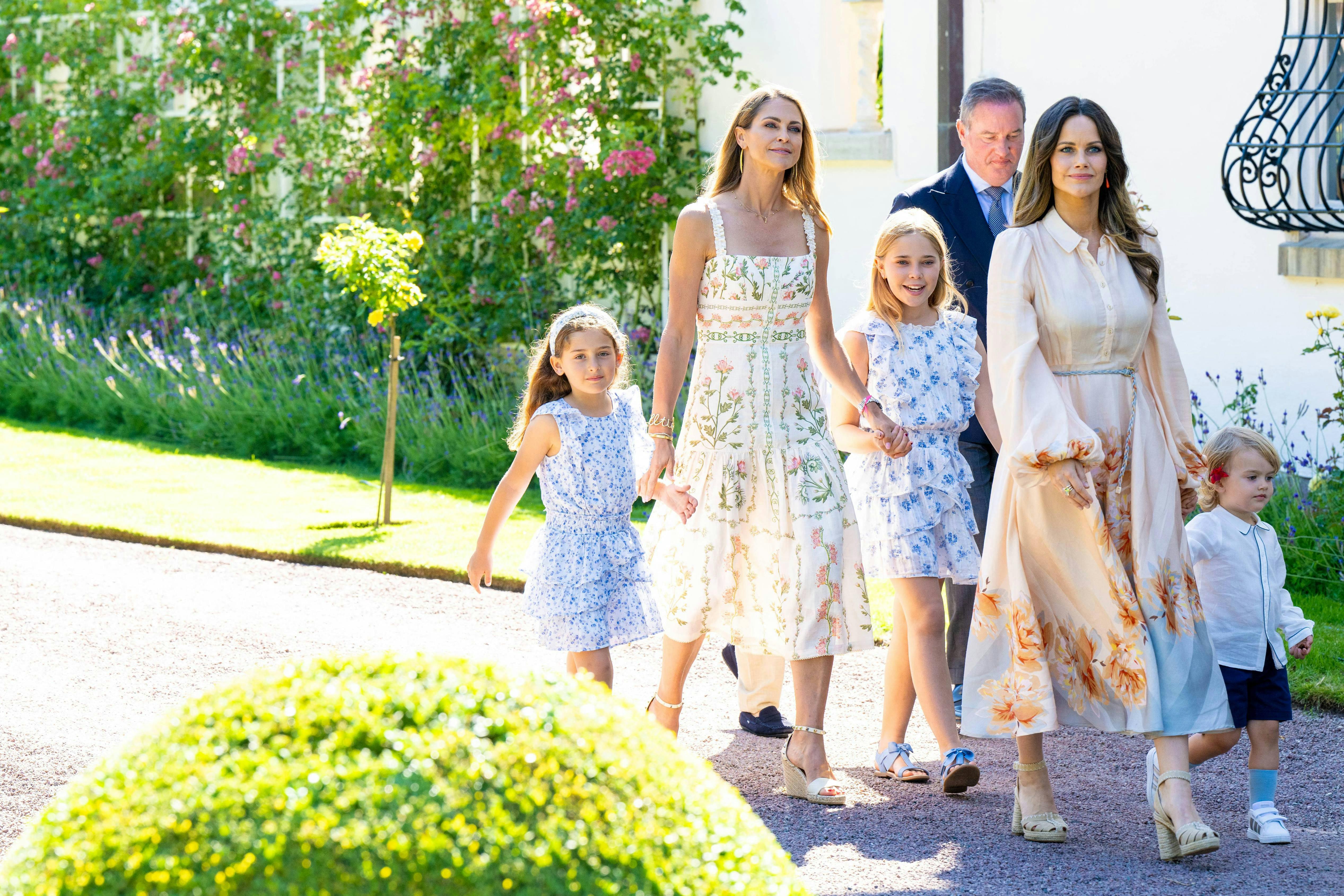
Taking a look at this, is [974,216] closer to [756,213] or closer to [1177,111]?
[756,213]

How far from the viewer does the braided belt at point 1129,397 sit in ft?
12.8

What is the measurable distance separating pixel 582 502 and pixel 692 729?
931 millimetres

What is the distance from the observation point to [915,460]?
4645 mm

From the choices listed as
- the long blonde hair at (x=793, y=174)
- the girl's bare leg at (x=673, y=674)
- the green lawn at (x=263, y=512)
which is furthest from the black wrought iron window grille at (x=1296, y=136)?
the girl's bare leg at (x=673, y=674)

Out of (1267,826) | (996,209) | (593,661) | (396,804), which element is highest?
(996,209)

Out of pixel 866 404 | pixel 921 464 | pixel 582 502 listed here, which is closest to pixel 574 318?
pixel 582 502

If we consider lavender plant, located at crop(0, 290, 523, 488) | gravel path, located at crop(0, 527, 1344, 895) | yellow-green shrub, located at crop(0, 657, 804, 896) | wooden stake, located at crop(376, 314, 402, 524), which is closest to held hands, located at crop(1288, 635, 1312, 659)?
gravel path, located at crop(0, 527, 1344, 895)

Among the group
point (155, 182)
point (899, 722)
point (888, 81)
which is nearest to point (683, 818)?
point (899, 722)

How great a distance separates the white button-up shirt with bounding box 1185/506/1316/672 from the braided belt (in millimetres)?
340

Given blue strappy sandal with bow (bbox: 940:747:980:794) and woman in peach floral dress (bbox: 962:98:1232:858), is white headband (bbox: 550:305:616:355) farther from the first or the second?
blue strappy sandal with bow (bbox: 940:747:980:794)

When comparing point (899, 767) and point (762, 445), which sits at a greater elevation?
point (762, 445)

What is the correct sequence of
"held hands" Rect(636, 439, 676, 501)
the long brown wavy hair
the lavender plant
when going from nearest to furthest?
the long brown wavy hair
"held hands" Rect(636, 439, 676, 501)
the lavender plant

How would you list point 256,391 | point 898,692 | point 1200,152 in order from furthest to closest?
point 256,391
point 1200,152
point 898,692

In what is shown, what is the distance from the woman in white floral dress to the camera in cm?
439
